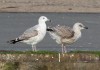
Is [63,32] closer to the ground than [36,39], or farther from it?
farther from it

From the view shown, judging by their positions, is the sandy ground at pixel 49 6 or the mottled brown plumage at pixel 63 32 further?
the sandy ground at pixel 49 6

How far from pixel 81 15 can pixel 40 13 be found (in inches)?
82.3

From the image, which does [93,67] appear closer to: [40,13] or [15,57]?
[15,57]

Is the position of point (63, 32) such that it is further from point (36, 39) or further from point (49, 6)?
point (49, 6)

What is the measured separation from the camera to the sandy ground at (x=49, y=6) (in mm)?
32844

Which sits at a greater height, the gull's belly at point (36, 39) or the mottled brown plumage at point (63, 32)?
the mottled brown plumage at point (63, 32)

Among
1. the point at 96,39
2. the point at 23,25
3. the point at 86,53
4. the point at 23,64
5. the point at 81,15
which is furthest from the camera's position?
the point at 81,15

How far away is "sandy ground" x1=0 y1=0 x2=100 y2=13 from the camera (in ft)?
108

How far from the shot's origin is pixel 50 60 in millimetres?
11164

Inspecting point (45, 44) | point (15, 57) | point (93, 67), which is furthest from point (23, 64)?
point (45, 44)

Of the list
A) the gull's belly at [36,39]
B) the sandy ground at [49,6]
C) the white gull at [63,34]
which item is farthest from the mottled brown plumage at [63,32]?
the sandy ground at [49,6]

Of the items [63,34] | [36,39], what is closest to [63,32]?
[63,34]

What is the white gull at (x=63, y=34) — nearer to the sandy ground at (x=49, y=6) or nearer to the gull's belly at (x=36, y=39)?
the gull's belly at (x=36, y=39)

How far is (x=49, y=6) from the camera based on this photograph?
111 ft
